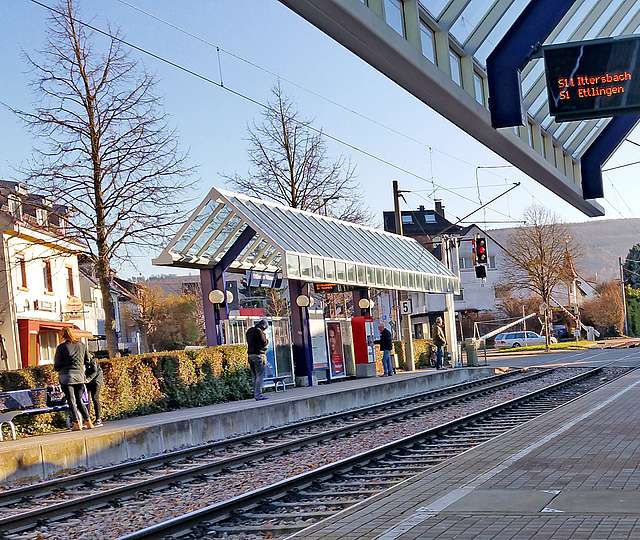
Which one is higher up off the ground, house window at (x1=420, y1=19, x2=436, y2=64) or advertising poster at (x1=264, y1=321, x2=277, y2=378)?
house window at (x1=420, y1=19, x2=436, y2=64)

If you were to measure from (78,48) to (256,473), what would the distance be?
17.7 m

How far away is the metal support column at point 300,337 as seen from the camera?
30.9 meters

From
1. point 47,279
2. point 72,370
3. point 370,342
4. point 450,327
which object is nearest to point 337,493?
point 72,370

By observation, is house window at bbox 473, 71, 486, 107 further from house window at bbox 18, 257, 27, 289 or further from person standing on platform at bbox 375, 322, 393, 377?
house window at bbox 18, 257, 27, 289

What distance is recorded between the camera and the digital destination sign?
12211 millimetres

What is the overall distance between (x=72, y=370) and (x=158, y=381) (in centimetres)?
516

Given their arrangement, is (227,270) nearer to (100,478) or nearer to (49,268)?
(100,478)

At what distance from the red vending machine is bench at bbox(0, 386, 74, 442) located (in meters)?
17.0

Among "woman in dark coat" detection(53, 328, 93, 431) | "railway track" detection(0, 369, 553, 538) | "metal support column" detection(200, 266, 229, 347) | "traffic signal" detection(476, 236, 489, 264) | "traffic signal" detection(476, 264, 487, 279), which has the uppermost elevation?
"traffic signal" detection(476, 236, 489, 264)

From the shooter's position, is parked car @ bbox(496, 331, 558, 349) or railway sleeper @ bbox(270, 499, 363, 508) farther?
parked car @ bbox(496, 331, 558, 349)

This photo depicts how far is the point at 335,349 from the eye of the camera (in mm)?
34438

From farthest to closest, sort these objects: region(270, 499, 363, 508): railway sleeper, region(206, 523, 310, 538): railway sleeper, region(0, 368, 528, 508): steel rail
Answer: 1. region(0, 368, 528, 508): steel rail
2. region(270, 499, 363, 508): railway sleeper
3. region(206, 523, 310, 538): railway sleeper

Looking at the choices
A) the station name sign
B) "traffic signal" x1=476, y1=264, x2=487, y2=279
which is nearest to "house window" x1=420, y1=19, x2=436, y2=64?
the station name sign

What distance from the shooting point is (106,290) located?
28641mm
